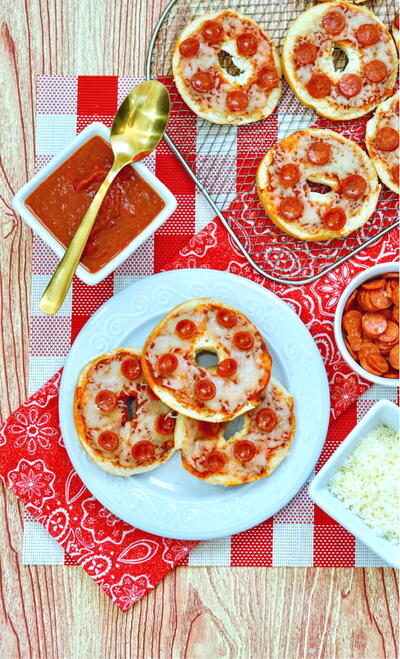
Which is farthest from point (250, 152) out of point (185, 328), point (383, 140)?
point (185, 328)

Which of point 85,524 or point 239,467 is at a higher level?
point 239,467

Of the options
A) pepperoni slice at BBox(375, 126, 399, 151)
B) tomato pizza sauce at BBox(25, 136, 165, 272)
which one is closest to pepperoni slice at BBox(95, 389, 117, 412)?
tomato pizza sauce at BBox(25, 136, 165, 272)

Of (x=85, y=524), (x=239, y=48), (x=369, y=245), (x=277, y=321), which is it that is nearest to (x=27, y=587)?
(x=85, y=524)

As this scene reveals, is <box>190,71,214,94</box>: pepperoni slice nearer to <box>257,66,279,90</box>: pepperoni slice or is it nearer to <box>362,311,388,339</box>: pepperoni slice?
<box>257,66,279,90</box>: pepperoni slice

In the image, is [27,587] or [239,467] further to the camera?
[27,587]

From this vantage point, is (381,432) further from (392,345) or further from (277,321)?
(277,321)

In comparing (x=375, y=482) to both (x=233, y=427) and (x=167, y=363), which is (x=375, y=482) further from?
(x=167, y=363)
